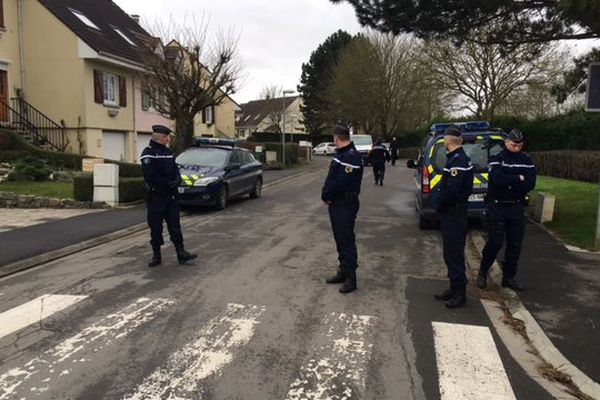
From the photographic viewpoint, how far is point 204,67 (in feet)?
65.8

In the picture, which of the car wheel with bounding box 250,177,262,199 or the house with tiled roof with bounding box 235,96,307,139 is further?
the house with tiled roof with bounding box 235,96,307,139

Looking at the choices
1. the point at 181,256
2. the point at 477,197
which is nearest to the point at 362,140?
the point at 477,197

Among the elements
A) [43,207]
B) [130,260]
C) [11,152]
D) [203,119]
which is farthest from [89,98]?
[130,260]

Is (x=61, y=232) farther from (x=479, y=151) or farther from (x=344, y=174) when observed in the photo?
(x=479, y=151)

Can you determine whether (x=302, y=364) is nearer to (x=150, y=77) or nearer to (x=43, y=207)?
(x=43, y=207)

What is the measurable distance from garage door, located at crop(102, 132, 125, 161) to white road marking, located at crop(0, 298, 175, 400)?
799 inches

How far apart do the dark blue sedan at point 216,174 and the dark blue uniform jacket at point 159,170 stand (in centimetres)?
523

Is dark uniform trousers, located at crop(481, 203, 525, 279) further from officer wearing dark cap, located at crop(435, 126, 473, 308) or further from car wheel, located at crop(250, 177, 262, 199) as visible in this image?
car wheel, located at crop(250, 177, 262, 199)

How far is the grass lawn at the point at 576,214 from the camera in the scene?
943cm

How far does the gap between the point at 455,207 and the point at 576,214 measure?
22.5 feet

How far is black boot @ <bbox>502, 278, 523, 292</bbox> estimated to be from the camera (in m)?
6.59

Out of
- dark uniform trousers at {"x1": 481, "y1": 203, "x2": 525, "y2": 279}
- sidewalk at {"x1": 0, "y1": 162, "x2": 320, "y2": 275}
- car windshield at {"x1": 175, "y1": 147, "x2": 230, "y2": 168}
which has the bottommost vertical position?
sidewalk at {"x1": 0, "y1": 162, "x2": 320, "y2": 275}

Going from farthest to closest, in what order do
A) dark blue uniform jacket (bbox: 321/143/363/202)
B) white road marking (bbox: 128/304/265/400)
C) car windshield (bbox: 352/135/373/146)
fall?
car windshield (bbox: 352/135/373/146) → dark blue uniform jacket (bbox: 321/143/363/202) → white road marking (bbox: 128/304/265/400)

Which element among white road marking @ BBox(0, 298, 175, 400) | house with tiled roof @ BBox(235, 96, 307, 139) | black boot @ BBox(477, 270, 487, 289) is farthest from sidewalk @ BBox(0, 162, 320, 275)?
house with tiled roof @ BBox(235, 96, 307, 139)
